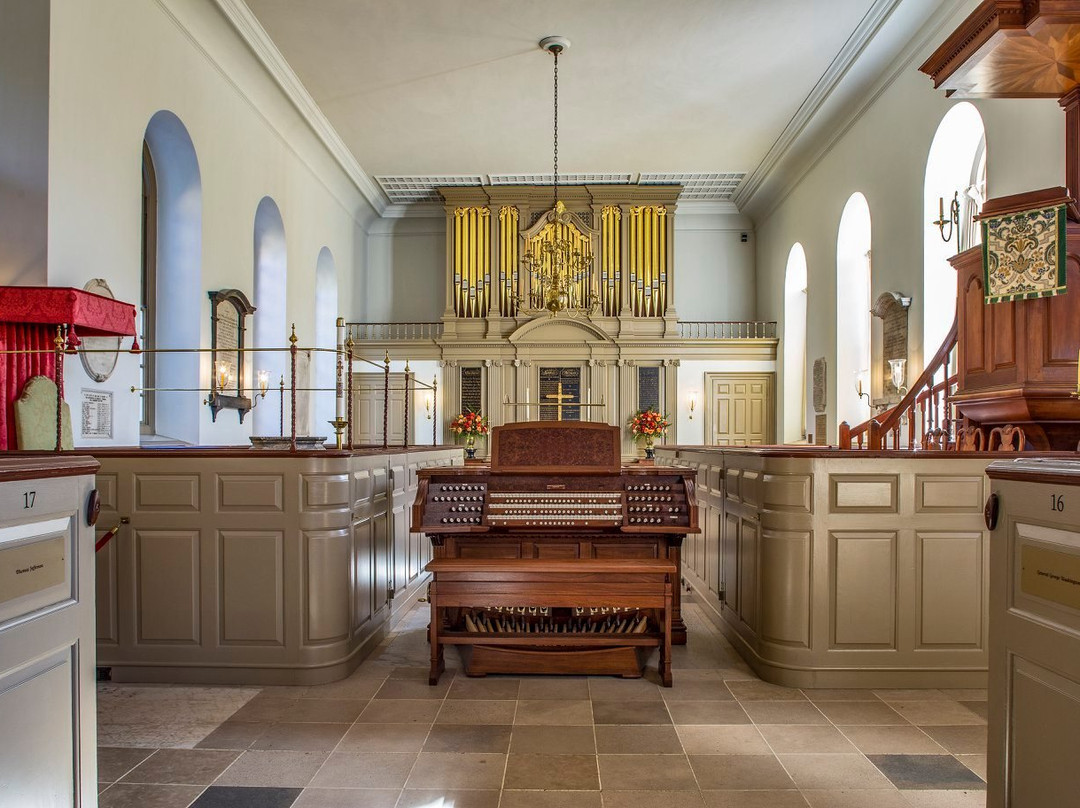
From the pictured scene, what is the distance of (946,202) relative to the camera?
7941 millimetres

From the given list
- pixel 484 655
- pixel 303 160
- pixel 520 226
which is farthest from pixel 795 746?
pixel 520 226

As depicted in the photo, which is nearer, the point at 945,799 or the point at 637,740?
the point at 945,799

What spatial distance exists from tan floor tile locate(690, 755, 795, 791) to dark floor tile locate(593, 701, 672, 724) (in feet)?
1.49

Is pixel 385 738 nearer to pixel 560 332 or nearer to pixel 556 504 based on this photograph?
pixel 556 504

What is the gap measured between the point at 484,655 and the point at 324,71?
807 centimetres

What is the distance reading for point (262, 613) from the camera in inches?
161

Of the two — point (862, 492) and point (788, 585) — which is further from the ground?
point (862, 492)

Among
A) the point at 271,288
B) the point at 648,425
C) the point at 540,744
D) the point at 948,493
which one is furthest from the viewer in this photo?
the point at 648,425

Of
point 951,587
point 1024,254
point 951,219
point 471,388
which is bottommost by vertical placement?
point 951,587

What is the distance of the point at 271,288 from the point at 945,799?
A: 31.6 feet

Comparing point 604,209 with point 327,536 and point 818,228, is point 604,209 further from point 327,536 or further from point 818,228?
point 327,536

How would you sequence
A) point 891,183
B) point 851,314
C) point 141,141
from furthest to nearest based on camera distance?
point 851,314 → point 891,183 → point 141,141

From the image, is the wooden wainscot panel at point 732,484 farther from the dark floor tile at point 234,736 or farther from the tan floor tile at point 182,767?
the tan floor tile at point 182,767

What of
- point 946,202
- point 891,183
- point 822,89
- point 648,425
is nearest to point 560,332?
point 648,425
